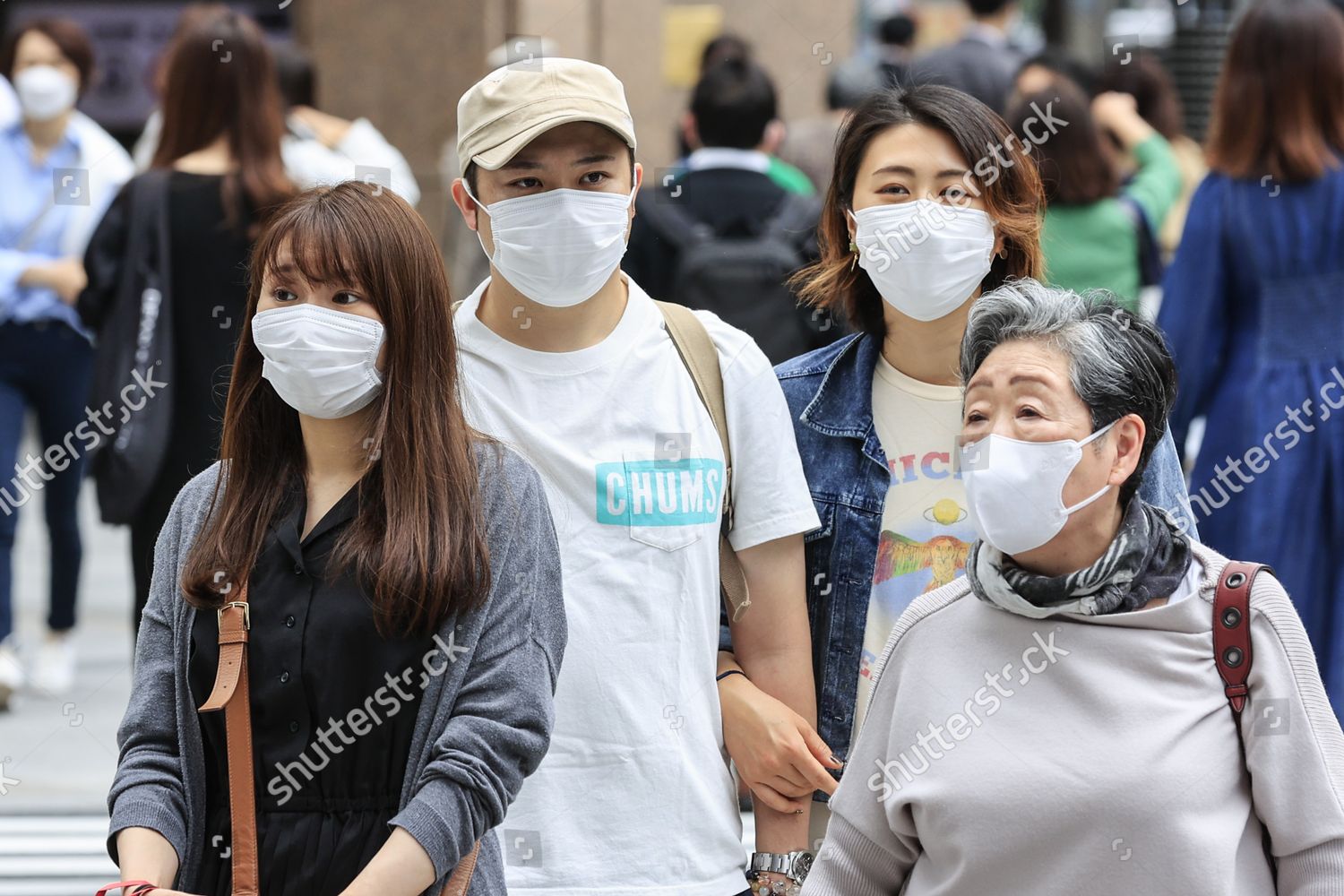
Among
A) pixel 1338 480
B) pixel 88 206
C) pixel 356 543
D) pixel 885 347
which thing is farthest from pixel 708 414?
pixel 88 206

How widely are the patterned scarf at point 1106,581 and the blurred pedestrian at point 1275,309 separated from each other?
2.47 metres

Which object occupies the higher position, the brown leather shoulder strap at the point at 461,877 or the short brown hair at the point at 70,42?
the short brown hair at the point at 70,42

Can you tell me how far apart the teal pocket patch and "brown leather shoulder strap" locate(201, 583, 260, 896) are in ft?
2.26

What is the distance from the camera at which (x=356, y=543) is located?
2.77 m

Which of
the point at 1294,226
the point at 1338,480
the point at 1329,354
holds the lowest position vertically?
the point at 1338,480

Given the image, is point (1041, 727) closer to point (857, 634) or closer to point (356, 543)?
point (857, 634)

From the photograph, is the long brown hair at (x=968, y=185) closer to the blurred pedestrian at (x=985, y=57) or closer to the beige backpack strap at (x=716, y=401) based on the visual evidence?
the beige backpack strap at (x=716, y=401)

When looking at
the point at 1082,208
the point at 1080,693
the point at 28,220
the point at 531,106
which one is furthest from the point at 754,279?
the point at 1080,693

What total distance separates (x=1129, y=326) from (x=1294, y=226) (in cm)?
262

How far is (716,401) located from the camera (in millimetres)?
3230

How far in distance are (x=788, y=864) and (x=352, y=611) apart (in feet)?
3.17

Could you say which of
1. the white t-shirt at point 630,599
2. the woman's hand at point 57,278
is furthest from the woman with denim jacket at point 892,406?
the woman's hand at point 57,278
